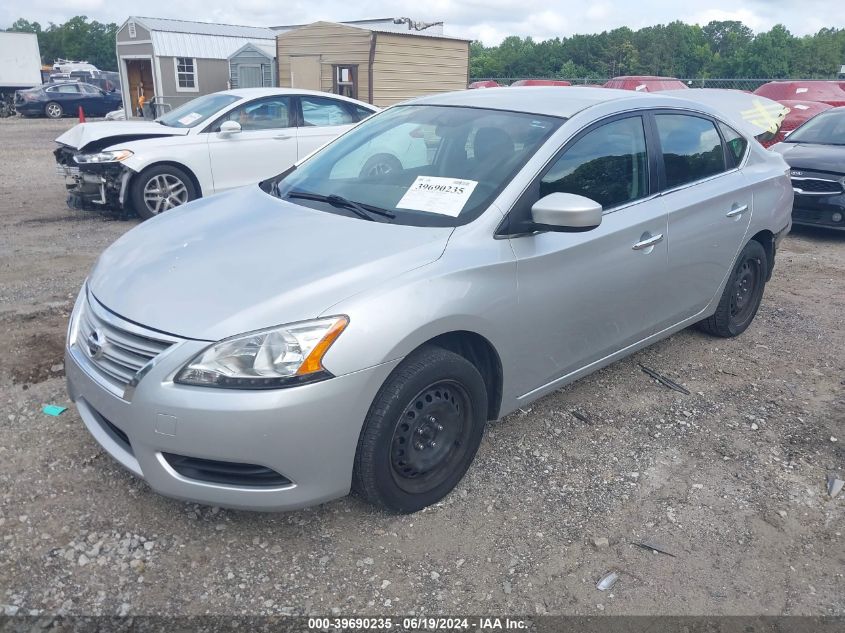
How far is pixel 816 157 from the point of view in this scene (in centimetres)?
807

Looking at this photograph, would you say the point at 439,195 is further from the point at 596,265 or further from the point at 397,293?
the point at 596,265

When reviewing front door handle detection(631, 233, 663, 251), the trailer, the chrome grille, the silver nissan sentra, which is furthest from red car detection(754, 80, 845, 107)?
the trailer

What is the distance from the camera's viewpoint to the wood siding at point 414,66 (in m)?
19.0

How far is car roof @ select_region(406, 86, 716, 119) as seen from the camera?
11.9 ft

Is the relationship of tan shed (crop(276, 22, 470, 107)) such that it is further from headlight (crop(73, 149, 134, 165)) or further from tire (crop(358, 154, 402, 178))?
tire (crop(358, 154, 402, 178))

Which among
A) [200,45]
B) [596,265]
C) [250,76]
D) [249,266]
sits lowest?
[596,265]

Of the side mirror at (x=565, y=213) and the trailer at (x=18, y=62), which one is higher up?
the trailer at (x=18, y=62)

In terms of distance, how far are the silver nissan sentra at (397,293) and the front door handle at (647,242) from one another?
1cm

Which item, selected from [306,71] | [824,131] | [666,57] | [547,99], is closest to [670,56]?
[666,57]

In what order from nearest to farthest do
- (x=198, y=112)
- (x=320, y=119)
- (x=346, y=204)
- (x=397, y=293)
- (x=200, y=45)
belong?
(x=397, y=293) < (x=346, y=204) < (x=198, y=112) < (x=320, y=119) < (x=200, y=45)

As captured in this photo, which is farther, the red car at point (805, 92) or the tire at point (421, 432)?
the red car at point (805, 92)

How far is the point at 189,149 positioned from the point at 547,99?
5.32 metres

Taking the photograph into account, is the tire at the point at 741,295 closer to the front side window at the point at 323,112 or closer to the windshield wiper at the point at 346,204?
the windshield wiper at the point at 346,204

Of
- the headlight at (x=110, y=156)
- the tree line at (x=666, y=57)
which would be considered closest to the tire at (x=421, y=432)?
the headlight at (x=110, y=156)
